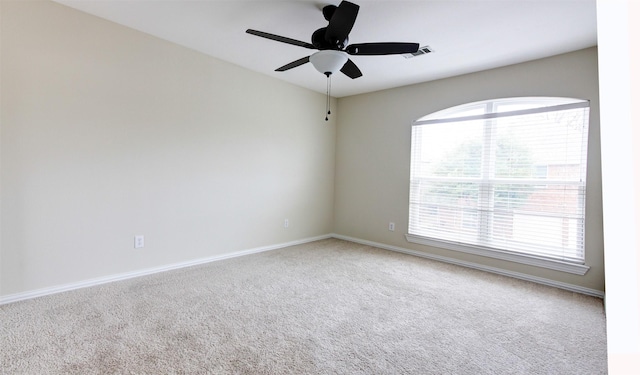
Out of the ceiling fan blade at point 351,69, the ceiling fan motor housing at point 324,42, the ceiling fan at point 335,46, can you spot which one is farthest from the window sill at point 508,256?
the ceiling fan motor housing at point 324,42

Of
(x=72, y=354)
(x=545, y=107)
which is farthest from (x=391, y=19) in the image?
(x=72, y=354)

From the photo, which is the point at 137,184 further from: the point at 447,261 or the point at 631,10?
the point at 447,261

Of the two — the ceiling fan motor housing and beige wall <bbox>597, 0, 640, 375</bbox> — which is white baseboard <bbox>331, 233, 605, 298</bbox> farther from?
beige wall <bbox>597, 0, 640, 375</bbox>

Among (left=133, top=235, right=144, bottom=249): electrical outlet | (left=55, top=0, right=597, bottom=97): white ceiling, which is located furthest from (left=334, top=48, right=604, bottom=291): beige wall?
(left=133, top=235, right=144, bottom=249): electrical outlet

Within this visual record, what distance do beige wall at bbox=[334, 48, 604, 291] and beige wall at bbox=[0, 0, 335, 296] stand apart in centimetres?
129

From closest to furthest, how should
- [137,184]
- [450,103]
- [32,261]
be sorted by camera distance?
[32,261] → [137,184] → [450,103]

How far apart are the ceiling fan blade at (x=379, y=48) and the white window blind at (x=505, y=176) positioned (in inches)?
78.1

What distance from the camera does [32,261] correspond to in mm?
2551

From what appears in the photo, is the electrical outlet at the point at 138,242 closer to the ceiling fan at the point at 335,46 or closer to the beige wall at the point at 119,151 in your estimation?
the beige wall at the point at 119,151

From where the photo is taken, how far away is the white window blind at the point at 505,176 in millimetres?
3158

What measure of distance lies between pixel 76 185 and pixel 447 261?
13.6ft

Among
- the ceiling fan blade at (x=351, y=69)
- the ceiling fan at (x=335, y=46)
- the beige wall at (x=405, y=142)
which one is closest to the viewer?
the ceiling fan at (x=335, y=46)

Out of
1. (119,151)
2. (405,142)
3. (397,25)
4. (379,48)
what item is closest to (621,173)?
(379,48)

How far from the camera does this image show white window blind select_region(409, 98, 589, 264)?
316cm
